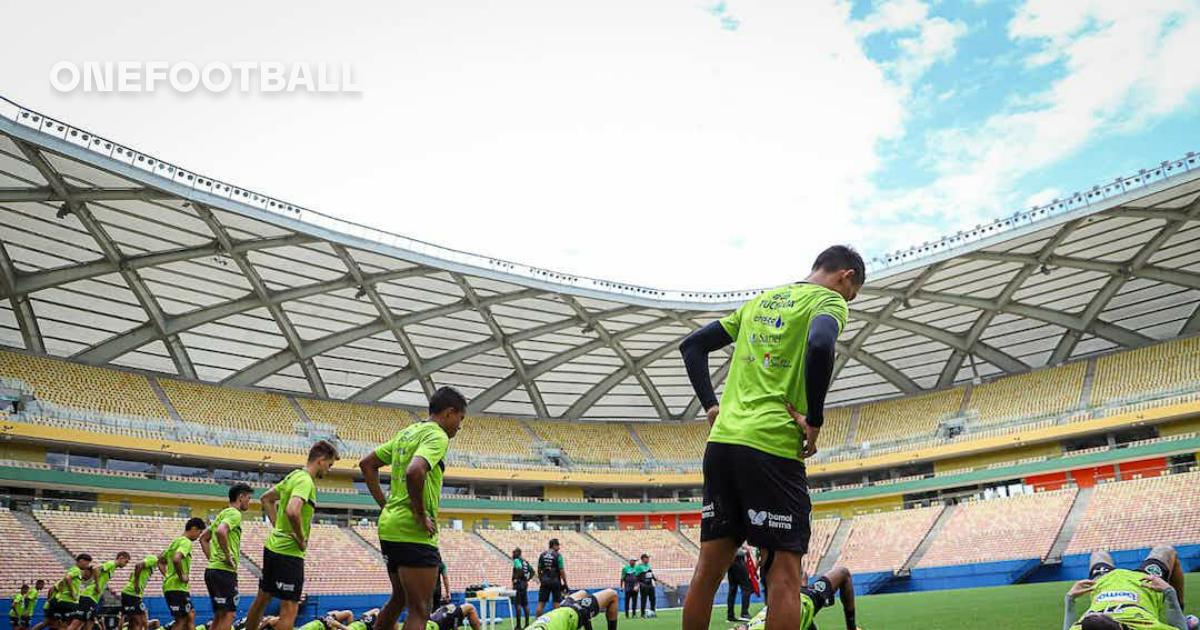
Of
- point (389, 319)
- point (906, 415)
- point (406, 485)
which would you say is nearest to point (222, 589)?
point (406, 485)

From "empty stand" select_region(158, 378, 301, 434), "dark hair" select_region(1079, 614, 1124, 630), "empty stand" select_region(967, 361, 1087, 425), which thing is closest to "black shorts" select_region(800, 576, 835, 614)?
"dark hair" select_region(1079, 614, 1124, 630)

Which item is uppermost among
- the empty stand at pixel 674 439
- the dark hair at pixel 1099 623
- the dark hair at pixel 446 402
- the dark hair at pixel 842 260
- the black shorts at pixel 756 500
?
the empty stand at pixel 674 439

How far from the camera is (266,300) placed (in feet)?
117

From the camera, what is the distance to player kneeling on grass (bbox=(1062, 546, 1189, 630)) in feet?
15.6

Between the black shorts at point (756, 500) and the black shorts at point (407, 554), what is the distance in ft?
10.0

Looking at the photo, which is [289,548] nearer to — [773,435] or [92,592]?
[773,435]

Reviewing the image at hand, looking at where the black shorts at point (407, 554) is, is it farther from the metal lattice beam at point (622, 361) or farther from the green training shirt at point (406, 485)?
the metal lattice beam at point (622, 361)

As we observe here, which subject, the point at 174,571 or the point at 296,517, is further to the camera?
the point at 174,571

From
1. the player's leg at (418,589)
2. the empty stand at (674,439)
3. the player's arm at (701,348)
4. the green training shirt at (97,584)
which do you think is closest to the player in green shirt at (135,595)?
the green training shirt at (97,584)

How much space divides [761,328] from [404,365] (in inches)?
1661

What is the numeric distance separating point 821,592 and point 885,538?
38.8m

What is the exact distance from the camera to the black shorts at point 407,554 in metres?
6.18

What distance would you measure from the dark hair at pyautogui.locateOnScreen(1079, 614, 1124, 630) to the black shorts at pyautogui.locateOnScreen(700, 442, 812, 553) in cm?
163

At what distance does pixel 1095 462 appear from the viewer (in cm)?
3997
